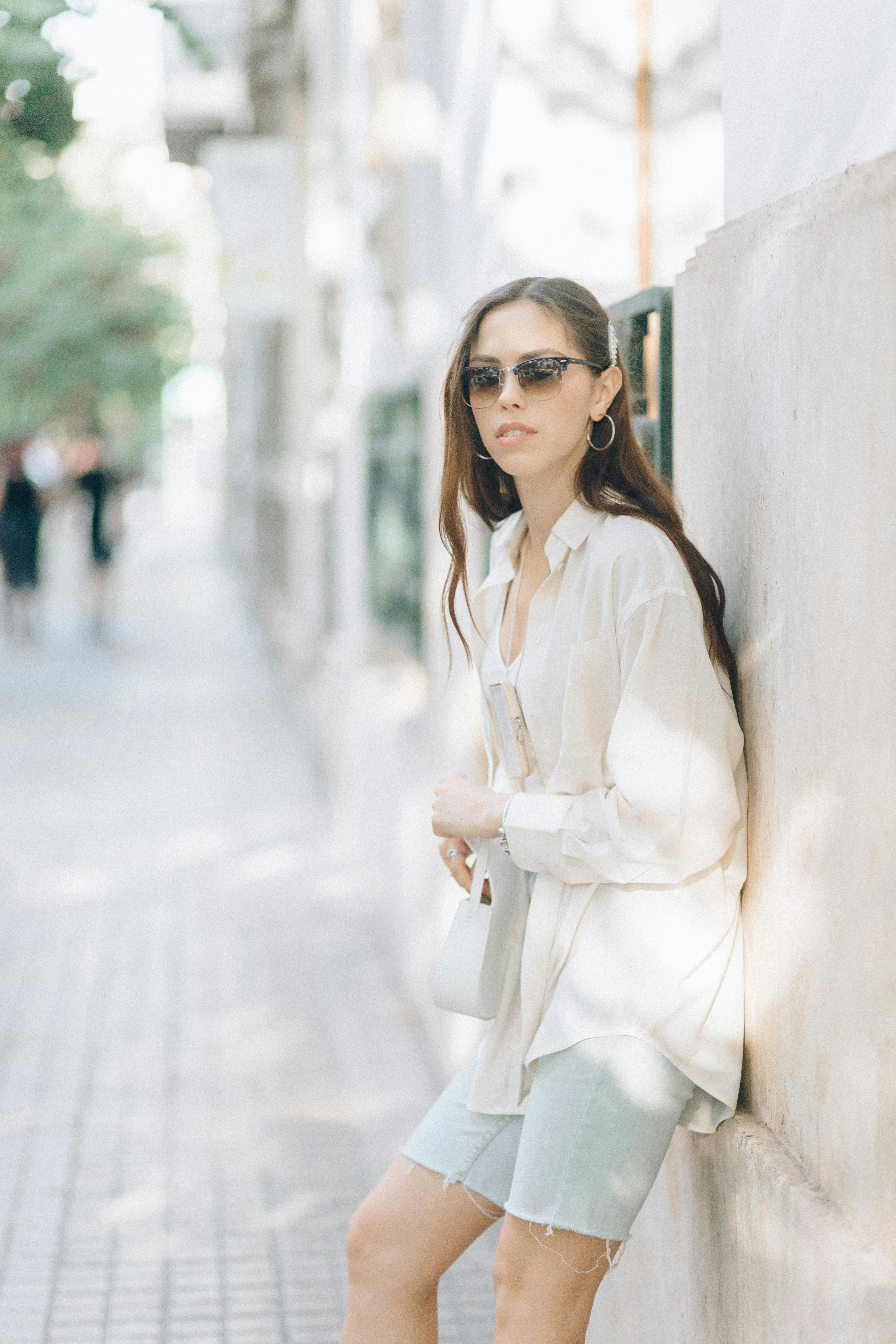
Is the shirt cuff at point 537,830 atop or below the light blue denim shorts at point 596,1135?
atop

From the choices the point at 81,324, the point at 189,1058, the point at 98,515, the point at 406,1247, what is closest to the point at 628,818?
the point at 406,1247

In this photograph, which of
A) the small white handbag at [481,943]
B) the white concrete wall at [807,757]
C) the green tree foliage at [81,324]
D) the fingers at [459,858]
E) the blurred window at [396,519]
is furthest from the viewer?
the green tree foliage at [81,324]

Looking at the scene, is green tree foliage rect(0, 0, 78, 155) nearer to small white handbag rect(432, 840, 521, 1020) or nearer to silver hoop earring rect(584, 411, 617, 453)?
silver hoop earring rect(584, 411, 617, 453)

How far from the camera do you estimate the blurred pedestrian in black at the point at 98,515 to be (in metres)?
17.2

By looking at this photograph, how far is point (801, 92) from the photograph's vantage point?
2396 mm

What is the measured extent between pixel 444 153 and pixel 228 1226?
11.8 feet

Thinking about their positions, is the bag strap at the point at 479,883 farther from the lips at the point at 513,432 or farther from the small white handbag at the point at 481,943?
the lips at the point at 513,432

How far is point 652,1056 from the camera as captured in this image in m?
2.16

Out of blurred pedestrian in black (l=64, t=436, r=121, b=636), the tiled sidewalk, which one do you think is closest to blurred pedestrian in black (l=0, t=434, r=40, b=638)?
blurred pedestrian in black (l=64, t=436, r=121, b=636)

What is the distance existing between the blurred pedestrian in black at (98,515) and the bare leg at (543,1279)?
1559 centimetres

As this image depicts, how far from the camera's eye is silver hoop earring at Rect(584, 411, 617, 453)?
2348 mm

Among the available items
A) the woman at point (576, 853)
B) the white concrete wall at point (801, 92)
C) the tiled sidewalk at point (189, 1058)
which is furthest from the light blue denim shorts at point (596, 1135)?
the tiled sidewalk at point (189, 1058)

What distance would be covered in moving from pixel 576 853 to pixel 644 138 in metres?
2.86

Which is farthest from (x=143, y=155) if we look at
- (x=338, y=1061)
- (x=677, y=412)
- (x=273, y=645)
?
(x=677, y=412)
